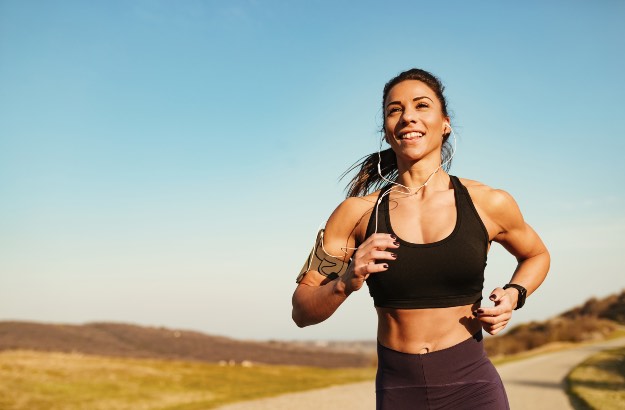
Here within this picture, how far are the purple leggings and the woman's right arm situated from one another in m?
0.50

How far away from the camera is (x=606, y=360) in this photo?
21.5 metres

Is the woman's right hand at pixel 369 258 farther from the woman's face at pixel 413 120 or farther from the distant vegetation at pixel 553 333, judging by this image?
the distant vegetation at pixel 553 333

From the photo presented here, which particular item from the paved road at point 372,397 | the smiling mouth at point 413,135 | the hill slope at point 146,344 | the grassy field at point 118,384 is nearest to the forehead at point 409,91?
the smiling mouth at point 413,135

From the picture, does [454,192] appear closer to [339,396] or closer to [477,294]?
[477,294]

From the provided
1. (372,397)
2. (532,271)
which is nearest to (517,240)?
(532,271)

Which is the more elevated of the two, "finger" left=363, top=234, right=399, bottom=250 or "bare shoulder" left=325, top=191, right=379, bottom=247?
"bare shoulder" left=325, top=191, right=379, bottom=247

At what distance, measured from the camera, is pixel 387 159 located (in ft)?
12.1

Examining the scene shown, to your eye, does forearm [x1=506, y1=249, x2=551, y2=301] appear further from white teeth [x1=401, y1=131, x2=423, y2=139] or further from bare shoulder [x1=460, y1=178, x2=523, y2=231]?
white teeth [x1=401, y1=131, x2=423, y2=139]

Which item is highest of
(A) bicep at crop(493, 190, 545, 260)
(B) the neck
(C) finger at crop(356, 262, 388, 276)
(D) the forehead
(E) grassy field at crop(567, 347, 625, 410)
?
(D) the forehead

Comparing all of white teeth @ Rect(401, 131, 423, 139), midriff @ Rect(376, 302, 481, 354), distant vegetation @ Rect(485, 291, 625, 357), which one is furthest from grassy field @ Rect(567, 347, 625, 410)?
distant vegetation @ Rect(485, 291, 625, 357)

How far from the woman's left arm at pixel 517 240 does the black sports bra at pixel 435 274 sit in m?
0.24

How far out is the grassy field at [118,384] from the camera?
1530 cm

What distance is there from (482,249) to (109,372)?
728 inches

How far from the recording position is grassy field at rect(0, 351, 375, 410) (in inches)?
603
